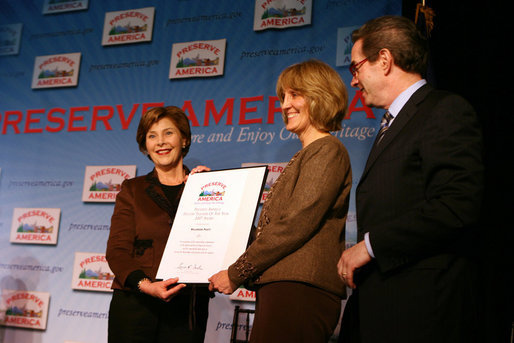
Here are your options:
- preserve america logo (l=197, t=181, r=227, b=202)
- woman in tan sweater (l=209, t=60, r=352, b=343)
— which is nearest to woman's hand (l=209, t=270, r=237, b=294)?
woman in tan sweater (l=209, t=60, r=352, b=343)

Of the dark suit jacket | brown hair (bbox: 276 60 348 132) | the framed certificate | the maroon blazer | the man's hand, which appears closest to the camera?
the dark suit jacket

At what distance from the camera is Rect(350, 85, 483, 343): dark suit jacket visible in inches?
53.3

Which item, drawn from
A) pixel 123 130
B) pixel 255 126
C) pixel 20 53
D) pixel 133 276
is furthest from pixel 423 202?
pixel 20 53

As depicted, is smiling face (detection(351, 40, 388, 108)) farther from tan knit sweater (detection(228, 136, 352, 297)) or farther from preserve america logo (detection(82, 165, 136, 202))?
preserve america logo (detection(82, 165, 136, 202))

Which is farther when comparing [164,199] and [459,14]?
[459,14]

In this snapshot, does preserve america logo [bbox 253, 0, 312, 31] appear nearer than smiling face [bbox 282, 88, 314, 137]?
No

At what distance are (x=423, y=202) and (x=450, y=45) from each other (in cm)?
162

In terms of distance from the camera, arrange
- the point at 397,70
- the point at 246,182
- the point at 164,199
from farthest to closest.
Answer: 1. the point at 164,199
2. the point at 246,182
3. the point at 397,70

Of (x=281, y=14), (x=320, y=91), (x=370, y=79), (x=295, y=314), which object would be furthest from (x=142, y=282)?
(x=281, y=14)

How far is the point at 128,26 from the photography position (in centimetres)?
414

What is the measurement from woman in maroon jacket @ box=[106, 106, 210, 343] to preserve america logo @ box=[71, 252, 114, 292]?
1.33 meters

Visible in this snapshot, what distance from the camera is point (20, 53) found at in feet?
14.7

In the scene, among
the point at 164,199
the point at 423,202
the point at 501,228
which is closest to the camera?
the point at 423,202

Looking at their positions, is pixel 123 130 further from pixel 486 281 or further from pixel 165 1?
pixel 486 281
